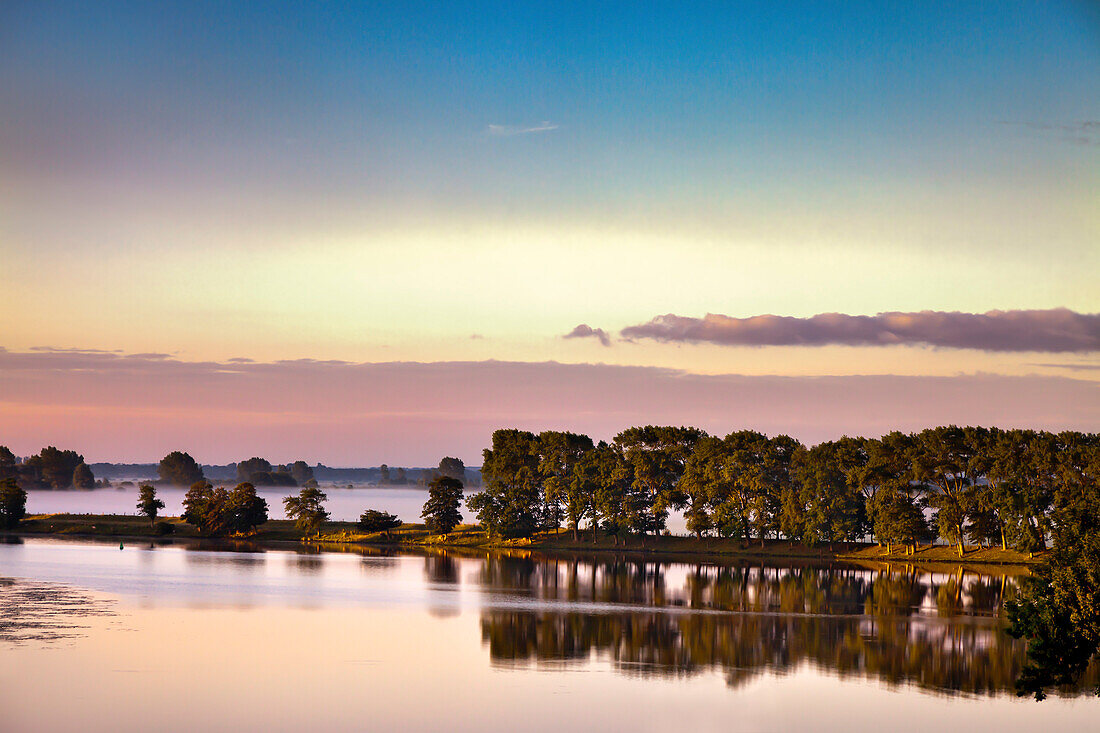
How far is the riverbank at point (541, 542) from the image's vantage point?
272 ft

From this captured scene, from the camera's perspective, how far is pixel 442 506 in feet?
320

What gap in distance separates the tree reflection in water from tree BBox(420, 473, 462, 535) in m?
23.4

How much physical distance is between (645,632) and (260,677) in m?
17.2

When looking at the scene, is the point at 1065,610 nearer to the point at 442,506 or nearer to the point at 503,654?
the point at 503,654

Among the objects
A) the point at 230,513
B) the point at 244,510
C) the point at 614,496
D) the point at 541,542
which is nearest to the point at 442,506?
the point at 541,542

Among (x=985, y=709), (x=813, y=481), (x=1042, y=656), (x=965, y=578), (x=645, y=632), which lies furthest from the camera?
(x=813, y=481)

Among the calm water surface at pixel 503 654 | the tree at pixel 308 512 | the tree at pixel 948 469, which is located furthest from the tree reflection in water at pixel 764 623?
the tree at pixel 308 512

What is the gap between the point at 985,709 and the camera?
35344 millimetres

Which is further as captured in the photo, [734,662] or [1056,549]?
[734,662]

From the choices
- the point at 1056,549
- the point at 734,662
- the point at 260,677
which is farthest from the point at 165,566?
the point at 1056,549

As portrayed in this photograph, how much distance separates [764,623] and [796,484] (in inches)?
1451

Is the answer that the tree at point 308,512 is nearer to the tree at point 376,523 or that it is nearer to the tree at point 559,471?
the tree at point 376,523

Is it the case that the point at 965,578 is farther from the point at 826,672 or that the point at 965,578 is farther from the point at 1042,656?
the point at 1042,656

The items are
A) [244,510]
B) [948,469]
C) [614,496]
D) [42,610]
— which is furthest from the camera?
[244,510]
